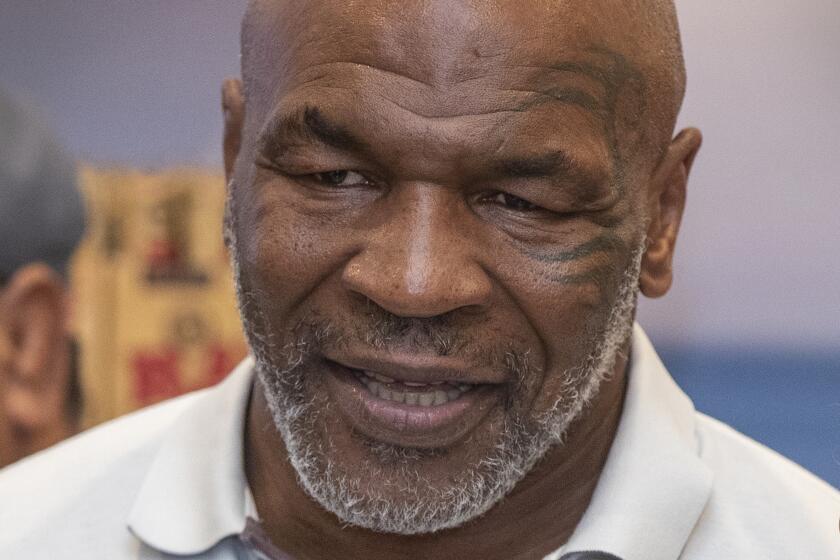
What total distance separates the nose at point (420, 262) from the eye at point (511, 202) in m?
0.06

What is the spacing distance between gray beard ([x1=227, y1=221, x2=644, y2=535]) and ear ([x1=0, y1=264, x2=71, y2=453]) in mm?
786

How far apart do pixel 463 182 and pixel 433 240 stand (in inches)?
3.1

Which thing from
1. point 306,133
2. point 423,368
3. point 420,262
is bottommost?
point 423,368

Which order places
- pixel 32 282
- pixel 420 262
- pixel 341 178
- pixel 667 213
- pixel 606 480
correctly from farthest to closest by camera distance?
pixel 32 282
pixel 667 213
pixel 606 480
pixel 341 178
pixel 420 262

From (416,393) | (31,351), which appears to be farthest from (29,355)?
(416,393)

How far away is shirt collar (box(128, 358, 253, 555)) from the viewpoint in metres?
1.57

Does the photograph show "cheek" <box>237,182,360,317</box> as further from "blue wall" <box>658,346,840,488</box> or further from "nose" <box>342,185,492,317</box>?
"blue wall" <box>658,346,840,488</box>

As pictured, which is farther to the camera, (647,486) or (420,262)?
(647,486)

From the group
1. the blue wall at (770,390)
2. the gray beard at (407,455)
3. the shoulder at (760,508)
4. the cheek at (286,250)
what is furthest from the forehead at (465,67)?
the blue wall at (770,390)

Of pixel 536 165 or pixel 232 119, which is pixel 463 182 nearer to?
pixel 536 165


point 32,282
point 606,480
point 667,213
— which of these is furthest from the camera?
point 32,282

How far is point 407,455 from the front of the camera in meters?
1.43

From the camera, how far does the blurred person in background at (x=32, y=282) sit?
84.4 inches

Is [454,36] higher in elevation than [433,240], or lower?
higher
